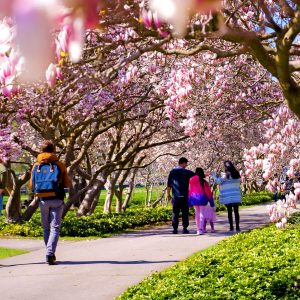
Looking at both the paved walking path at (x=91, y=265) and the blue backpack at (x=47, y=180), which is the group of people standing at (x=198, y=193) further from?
the blue backpack at (x=47, y=180)

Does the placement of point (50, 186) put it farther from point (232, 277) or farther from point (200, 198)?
point (200, 198)

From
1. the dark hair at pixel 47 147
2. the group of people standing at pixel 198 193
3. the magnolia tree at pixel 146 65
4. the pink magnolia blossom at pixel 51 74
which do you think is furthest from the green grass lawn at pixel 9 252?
the pink magnolia blossom at pixel 51 74

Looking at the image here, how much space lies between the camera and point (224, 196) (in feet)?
42.6

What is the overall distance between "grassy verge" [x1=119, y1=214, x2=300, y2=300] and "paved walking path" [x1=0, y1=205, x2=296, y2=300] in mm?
509

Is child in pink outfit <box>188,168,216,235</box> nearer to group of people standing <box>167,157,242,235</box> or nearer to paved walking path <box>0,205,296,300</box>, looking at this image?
group of people standing <box>167,157,242,235</box>

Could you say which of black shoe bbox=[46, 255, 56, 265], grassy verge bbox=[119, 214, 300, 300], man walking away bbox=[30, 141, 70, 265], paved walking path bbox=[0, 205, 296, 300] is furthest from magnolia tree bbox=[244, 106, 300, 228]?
black shoe bbox=[46, 255, 56, 265]

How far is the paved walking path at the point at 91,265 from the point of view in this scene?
6410 mm

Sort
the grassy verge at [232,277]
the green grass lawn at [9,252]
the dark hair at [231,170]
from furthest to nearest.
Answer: the dark hair at [231,170]
the green grass lawn at [9,252]
the grassy verge at [232,277]

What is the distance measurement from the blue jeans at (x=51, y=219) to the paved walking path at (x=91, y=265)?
38 centimetres

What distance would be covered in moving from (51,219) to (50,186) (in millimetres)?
522

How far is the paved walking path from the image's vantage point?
6.41m

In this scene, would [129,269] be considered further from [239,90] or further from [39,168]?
[239,90]

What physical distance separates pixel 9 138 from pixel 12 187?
4284 mm

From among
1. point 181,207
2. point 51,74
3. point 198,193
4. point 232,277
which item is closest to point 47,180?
point 232,277
